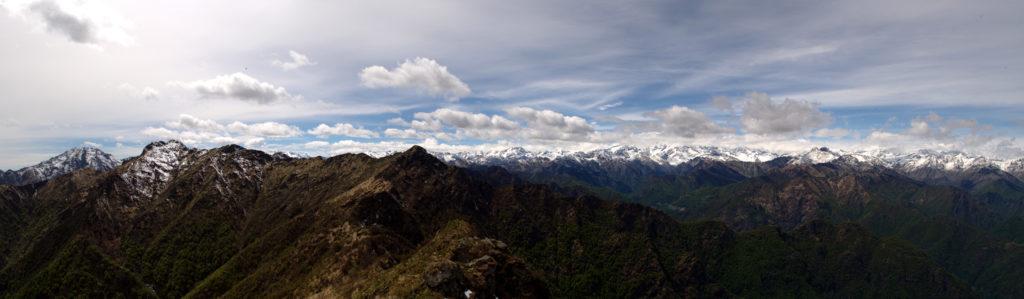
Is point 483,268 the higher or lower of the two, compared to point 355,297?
higher

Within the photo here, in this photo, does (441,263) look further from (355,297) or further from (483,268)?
(355,297)

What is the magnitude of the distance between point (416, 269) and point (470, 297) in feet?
131

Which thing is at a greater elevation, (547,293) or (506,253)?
(506,253)

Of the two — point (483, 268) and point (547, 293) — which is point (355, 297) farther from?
point (547, 293)

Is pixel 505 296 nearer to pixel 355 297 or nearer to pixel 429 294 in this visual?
pixel 429 294

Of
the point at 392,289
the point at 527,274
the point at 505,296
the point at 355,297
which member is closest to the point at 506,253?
the point at 527,274

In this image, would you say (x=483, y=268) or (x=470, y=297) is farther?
(x=483, y=268)

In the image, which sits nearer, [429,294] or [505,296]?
[429,294]

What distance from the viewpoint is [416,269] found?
19850 cm

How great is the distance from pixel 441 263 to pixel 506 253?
33.3 meters

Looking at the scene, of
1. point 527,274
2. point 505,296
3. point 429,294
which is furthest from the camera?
point 527,274

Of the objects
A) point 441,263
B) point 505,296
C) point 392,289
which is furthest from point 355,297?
point 505,296

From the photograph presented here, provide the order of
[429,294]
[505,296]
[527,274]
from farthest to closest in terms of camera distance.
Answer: [527,274]
[505,296]
[429,294]

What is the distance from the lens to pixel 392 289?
183 metres
